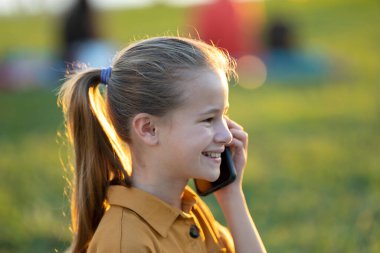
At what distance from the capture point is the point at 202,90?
2.63m

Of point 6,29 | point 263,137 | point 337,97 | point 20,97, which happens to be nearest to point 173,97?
point 263,137

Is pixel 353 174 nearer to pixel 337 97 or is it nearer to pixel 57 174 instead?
pixel 57 174

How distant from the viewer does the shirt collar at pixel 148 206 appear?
104 inches

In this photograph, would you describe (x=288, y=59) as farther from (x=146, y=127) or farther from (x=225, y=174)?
(x=146, y=127)

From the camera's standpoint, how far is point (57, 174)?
638cm

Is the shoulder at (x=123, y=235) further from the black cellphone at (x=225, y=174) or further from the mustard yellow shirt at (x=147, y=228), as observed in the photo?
the black cellphone at (x=225, y=174)

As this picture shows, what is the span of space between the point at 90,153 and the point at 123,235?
465 mm

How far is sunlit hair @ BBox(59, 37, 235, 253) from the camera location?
2656 mm

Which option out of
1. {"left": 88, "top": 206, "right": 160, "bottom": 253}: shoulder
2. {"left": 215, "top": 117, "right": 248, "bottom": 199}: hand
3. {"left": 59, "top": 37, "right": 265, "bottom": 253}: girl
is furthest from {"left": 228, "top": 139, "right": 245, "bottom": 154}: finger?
{"left": 88, "top": 206, "right": 160, "bottom": 253}: shoulder

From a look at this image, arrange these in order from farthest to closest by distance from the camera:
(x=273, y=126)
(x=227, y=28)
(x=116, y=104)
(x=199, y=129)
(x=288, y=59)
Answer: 1. (x=227, y=28)
2. (x=288, y=59)
3. (x=273, y=126)
4. (x=116, y=104)
5. (x=199, y=129)

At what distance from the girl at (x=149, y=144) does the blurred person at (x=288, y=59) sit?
30.5 feet

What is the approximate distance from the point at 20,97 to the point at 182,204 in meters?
8.91

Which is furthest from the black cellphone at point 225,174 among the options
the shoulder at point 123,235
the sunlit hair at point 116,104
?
the shoulder at point 123,235

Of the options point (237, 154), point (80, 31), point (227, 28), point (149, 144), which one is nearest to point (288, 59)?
point (227, 28)
